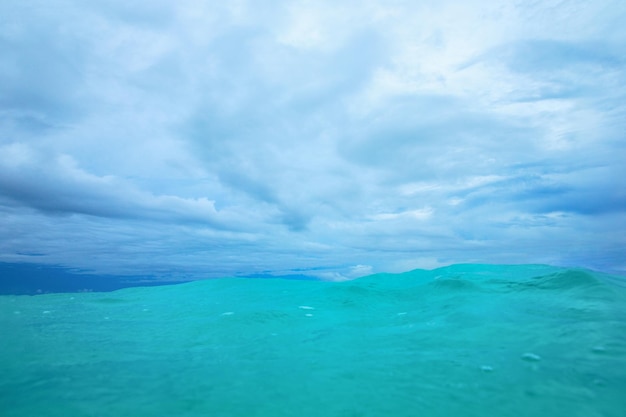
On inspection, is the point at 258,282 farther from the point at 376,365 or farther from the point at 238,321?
the point at 376,365

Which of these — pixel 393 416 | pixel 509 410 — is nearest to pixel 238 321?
pixel 393 416

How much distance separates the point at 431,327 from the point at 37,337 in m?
14.3

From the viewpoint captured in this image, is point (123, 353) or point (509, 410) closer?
point (509, 410)

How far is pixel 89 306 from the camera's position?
19.9 metres

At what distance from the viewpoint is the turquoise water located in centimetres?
614

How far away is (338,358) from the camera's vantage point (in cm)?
889

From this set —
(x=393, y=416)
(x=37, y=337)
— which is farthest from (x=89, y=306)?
(x=393, y=416)

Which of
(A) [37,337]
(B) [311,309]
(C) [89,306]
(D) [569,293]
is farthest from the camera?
(C) [89,306]

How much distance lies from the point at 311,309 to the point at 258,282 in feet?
43.4

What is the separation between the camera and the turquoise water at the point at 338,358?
614 cm

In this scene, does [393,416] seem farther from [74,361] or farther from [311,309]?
[311,309]

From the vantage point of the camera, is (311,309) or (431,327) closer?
(431,327)

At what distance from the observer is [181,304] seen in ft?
65.6

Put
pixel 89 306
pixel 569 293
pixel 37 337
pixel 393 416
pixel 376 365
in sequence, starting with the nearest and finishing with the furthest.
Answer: pixel 393 416, pixel 376 365, pixel 37 337, pixel 569 293, pixel 89 306
